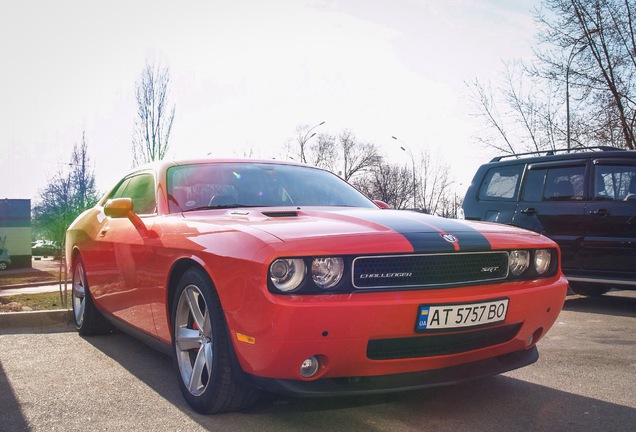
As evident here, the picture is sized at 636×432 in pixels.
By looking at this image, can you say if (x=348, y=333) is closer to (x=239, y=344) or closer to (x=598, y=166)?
(x=239, y=344)

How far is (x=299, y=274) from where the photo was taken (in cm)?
286

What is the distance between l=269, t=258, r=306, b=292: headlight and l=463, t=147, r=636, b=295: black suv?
5.42 metres

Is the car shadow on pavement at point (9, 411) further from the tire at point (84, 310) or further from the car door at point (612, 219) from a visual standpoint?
the car door at point (612, 219)

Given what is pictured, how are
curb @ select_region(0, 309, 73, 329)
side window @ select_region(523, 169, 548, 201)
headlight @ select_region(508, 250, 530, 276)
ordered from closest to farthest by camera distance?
headlight @ select_region(508, 250, 530, 276) → curb @ select_region(0, 309, 73, 329) → side window @ select_region(523, 169, 548, 201)

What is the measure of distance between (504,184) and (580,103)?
33.8ft

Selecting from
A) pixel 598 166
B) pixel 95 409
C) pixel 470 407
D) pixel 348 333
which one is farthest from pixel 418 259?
pixel 598 166

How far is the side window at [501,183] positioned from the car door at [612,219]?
3.59 ft

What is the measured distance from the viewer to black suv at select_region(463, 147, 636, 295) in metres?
7.21

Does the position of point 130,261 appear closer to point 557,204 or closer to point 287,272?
point 287,272

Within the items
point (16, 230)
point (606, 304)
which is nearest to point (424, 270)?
point (606, 304)

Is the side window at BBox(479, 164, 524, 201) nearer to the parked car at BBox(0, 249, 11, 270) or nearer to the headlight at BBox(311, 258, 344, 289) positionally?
the headlight at BBox(311, 258, 344, 289)

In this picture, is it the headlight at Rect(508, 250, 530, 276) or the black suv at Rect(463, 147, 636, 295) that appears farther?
the black suv at Rect(463, 147, 636, 295)

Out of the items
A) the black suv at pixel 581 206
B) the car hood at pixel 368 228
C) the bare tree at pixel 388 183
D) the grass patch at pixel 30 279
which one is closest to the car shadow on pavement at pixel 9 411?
the car hood at pixel 368 228

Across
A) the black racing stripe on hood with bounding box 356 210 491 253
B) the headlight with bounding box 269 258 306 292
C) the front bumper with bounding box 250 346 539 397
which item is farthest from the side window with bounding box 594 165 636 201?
the headlight with bounding box 269 258 306 292
